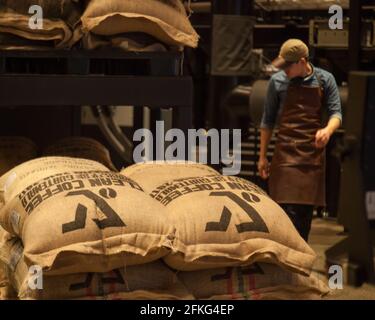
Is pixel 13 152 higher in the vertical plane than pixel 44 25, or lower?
lower

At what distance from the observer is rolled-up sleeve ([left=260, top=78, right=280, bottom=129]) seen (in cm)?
592

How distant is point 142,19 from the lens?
3.69 meters

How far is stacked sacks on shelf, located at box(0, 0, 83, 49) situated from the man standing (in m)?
2.28

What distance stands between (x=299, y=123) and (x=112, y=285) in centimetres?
357

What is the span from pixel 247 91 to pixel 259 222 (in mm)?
7526

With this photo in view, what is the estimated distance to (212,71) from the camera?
32.5 feet

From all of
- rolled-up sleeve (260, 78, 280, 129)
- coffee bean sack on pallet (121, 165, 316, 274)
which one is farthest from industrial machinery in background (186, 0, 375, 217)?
coffee bean sack on pallet (121, 165, 316, 274)

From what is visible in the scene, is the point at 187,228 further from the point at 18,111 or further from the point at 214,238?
the point at 18,111

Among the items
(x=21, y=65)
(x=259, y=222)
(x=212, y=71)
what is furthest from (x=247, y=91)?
(x=259, y=222)

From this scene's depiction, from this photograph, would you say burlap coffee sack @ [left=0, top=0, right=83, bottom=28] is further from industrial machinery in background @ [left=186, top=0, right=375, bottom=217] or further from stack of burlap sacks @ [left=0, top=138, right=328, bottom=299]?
industrial machinery in background @ [left=186, top=0, right=375, bottom=217]

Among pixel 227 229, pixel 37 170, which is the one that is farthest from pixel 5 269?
pixel 227 229

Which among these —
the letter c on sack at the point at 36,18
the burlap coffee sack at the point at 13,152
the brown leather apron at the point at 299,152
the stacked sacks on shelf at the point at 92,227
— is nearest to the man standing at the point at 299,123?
the brown leather apron at the point at 299,152

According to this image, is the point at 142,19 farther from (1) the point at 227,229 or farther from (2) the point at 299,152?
(2) the point at 299,152

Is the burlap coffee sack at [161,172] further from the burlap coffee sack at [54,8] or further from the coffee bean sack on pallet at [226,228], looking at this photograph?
the burlap coffee sack at [54,8]
